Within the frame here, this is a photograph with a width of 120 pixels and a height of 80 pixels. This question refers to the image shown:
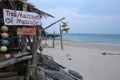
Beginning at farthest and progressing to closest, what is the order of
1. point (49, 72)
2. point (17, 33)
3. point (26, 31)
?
point (49, 72) → point (26, 31) → point (17, 33)

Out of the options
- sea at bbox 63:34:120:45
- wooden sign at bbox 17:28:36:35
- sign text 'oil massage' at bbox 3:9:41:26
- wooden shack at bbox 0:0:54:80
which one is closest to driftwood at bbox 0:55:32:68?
wooden shack at bbox 0:0:54:80

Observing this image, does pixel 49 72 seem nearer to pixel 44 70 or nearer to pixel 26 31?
pixel 44 70

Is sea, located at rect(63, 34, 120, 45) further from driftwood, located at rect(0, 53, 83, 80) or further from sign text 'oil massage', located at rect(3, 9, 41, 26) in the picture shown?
sign text 'oil massage', located at rect(3, 9, 41, 26)

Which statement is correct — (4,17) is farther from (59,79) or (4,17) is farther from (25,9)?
(59,79)

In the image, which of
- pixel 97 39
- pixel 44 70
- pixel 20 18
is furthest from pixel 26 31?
pixel 97 39

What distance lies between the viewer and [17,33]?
739 cm

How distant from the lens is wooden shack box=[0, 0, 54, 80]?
23.6 ft

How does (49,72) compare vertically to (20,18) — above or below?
below

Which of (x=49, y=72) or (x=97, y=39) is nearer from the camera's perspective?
(x=49, y=72)

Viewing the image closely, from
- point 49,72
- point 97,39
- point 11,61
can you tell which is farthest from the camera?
point 97,39

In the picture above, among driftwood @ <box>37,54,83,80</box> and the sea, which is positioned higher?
driftwood @ <box>37,54,83,80</box>

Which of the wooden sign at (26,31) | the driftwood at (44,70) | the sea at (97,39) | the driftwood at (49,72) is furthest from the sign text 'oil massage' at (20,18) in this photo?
the sea at (97,39)

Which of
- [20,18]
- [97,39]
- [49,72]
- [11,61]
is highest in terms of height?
[20,18]

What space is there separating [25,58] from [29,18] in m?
1.20
